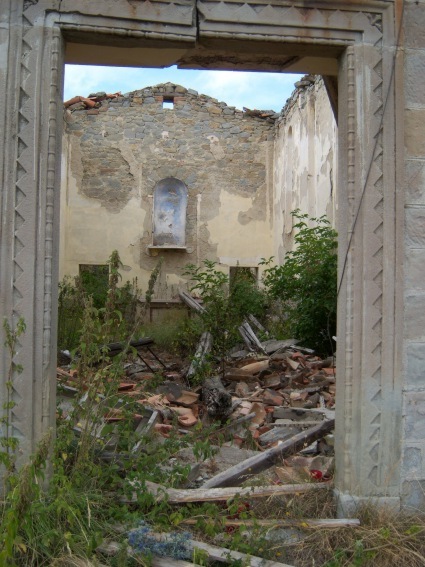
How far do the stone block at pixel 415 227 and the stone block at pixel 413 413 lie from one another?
3.00ft

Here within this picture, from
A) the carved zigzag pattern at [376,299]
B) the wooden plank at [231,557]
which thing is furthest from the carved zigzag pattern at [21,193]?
the carved zigzag pattern at [376,299]

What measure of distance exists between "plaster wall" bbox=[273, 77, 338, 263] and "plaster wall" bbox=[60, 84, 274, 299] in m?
0.86

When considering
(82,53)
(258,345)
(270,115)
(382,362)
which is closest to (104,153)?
(270,115)

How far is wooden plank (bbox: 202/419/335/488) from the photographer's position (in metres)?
3.91

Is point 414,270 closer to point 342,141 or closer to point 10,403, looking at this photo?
point 342,141

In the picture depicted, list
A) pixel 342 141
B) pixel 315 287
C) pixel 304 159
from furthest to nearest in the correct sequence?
pixel 304 159
pixel 315 287
pixel 342 141

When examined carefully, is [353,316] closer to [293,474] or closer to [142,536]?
[293,474]

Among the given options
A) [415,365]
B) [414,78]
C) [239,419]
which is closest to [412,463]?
[415,365]

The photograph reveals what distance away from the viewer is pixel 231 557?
3033 millimetres

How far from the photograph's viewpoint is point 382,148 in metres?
3.55

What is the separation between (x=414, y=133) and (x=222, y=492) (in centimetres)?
250

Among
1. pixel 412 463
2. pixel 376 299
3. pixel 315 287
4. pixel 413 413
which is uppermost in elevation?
pixel 315 287

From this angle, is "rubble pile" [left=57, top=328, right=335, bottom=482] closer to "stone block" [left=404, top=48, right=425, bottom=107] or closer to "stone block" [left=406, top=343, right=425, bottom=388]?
"stone block" [left=406, top=343, right=425, bottom=388]

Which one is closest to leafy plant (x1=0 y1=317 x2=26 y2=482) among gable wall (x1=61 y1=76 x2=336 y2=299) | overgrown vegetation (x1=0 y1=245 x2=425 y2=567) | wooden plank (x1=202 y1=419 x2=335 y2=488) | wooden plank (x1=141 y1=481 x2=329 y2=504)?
overgrown vegetation (x1=0 y1=245 x2=425 y2=567)
